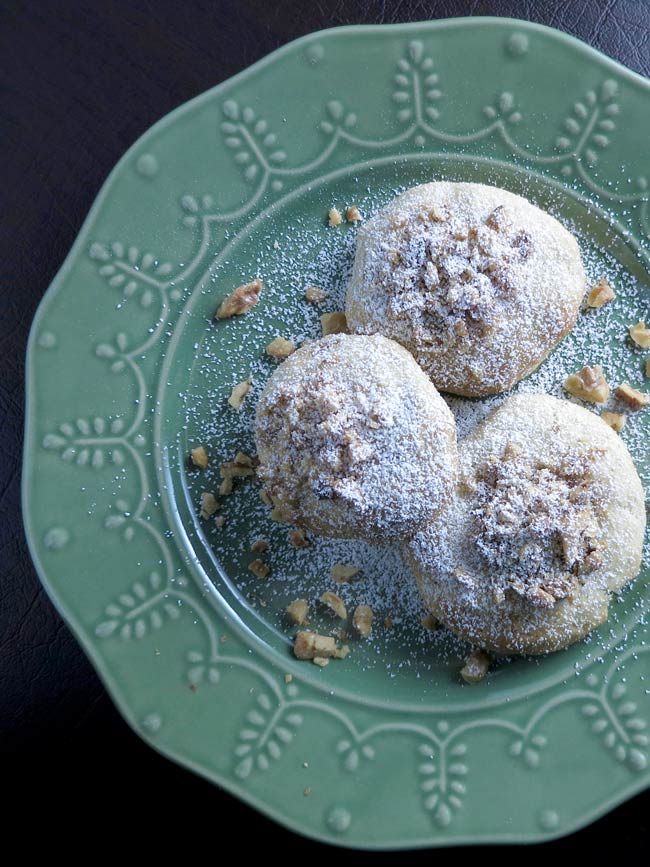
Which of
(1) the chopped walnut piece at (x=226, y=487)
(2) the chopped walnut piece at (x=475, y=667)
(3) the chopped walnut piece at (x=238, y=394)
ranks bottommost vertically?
(2) the chopped walnut piece at (x=475, y=667)

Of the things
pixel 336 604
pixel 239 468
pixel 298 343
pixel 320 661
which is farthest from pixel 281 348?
pixel 320 661

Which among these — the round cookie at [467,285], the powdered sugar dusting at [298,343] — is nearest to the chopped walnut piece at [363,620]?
the powdered sugar dusting at [298,343]

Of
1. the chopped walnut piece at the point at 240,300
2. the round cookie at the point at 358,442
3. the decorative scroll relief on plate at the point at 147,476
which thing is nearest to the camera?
the round cookie at the point at 358,442

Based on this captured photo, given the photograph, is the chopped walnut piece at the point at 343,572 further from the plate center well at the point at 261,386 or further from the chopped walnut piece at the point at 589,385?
the chopped walnut piece at the point at 589,385

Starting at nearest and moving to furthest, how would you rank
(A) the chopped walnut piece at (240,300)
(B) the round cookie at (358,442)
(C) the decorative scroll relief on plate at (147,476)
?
(B) the round cookie at (358,442) → (C) the decorative scroll relief on plate at (147,476) → (A) the chopped walnut piece at (240,300)

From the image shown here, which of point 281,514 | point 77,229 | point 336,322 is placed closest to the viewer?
point 281,514

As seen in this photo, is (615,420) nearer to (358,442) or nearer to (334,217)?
(358,442)

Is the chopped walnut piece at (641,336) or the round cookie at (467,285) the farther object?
the chopped walnut piece at (641,336)

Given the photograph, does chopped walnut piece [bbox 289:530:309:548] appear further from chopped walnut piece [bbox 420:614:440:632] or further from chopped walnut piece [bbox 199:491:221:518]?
chopped walnut piece [bbox 420:614:440:632]
